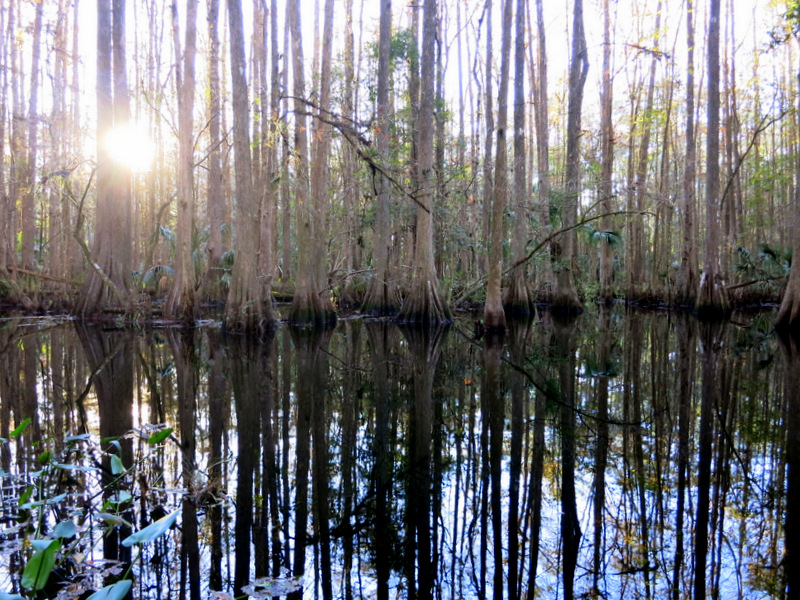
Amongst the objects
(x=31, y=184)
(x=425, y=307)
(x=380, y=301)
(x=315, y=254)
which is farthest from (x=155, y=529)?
(x=31, y=184)

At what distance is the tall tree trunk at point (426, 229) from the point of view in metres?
11.0

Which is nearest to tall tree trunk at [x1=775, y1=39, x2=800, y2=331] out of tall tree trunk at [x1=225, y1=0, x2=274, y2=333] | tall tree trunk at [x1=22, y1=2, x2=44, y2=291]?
tall tree trunk at [x1=225, y1=0, x2=274, y2=333]

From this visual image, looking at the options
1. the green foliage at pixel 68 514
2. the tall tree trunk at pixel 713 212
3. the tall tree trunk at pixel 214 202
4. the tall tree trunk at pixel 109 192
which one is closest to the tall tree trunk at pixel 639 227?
the tall tree trunk at pixel 713 212

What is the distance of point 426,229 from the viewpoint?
37.0ft

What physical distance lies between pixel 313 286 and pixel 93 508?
29.7ft

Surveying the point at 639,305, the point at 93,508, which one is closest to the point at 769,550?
the point at 93,508

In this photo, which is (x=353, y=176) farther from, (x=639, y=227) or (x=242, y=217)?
(x=639, y=227)

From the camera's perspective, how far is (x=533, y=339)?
31.1ft

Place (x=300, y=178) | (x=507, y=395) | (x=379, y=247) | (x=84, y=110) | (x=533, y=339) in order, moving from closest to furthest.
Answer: (x=507, y=395), (x=533, y=339), (x=300, y=178), (x=379, y=247), (x=84, y=110)

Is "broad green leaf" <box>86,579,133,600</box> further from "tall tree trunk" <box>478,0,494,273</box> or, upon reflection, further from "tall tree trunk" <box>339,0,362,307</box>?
"tall tree trunk" <box>339,0,362,307</box>

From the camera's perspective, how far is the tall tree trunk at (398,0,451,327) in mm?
11023

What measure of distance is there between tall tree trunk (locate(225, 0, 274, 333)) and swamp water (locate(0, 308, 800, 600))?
10.7ft

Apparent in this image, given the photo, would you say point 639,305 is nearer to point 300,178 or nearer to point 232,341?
point 300,178

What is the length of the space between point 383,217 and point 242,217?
4542 millimetres
